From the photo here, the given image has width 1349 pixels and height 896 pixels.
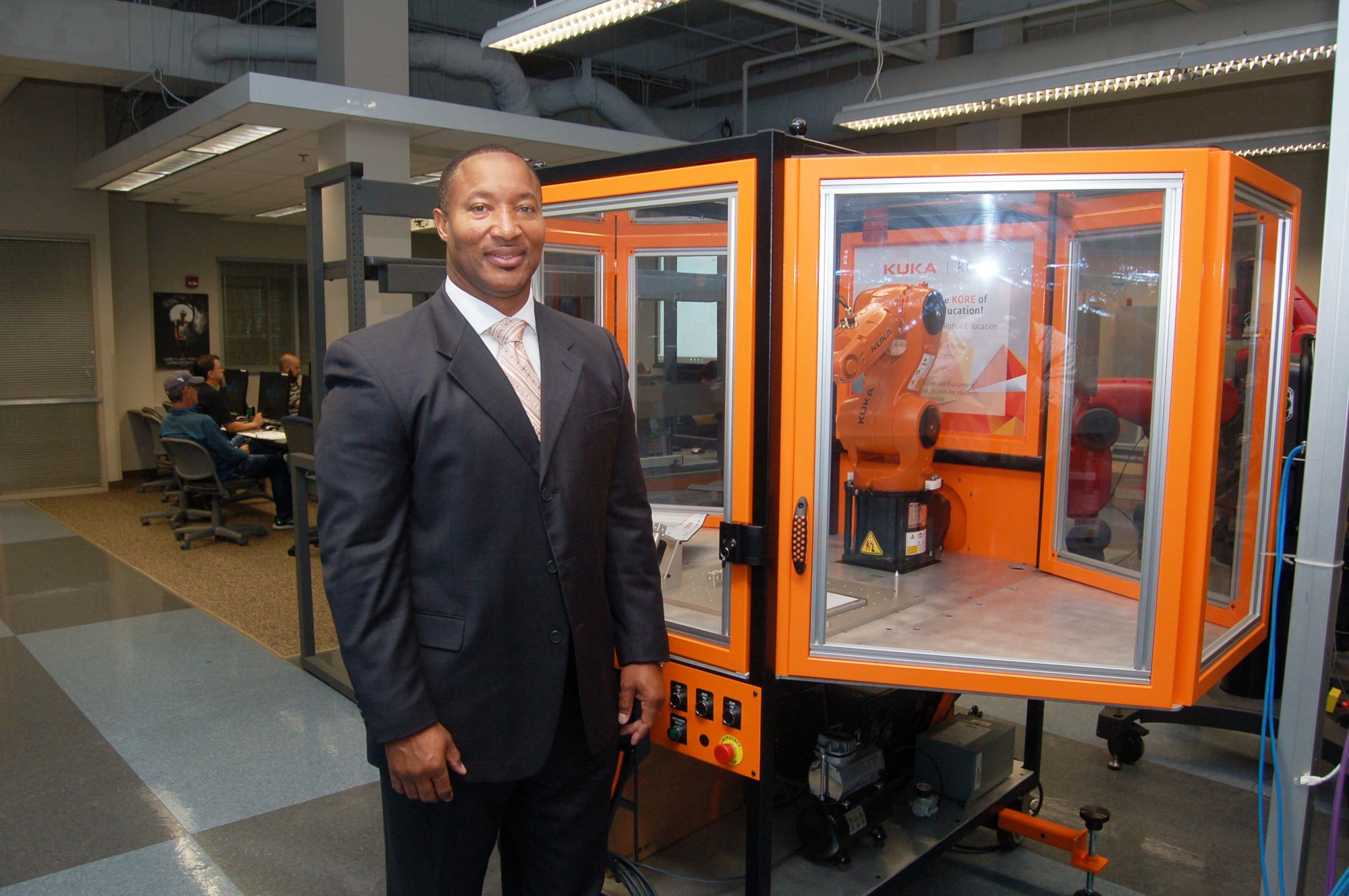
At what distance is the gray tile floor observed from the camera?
8.59ft

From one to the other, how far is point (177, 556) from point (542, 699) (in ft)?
19.3

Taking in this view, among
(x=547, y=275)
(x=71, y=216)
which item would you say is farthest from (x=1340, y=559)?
(x=71, y=216)

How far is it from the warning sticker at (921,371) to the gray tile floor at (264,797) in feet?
4.49

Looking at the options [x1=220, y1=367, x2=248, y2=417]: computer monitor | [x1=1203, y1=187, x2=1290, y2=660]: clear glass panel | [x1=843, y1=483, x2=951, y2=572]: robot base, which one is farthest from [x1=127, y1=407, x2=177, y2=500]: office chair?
[x1=1203, y1=187, x2=1290, y2=660]: clear glass panel

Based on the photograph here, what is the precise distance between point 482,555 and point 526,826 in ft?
1.83

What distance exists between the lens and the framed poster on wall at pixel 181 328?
32.4 ft

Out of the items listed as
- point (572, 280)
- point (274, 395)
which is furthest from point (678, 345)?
point (274, 395)

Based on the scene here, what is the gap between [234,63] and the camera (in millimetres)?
6996

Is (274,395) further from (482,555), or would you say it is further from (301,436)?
(482,555)

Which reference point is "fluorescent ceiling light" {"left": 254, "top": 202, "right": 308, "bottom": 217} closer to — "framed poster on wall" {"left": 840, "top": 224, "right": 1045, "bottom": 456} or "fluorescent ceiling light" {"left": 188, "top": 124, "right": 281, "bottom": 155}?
"fluorescent ceiling light" {"left": 188, "top": 124, "right": 281, "bottom": 155}

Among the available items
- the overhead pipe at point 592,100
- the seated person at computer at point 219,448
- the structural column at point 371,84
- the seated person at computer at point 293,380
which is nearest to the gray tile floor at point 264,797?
the seated person at computer at point 219,448

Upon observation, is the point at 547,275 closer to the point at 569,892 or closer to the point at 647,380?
the point at 647,380

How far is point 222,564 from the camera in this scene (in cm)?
622

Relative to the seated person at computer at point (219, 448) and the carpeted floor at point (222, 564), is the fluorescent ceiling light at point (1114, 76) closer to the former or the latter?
the carpeted floor at point (222, 564)
